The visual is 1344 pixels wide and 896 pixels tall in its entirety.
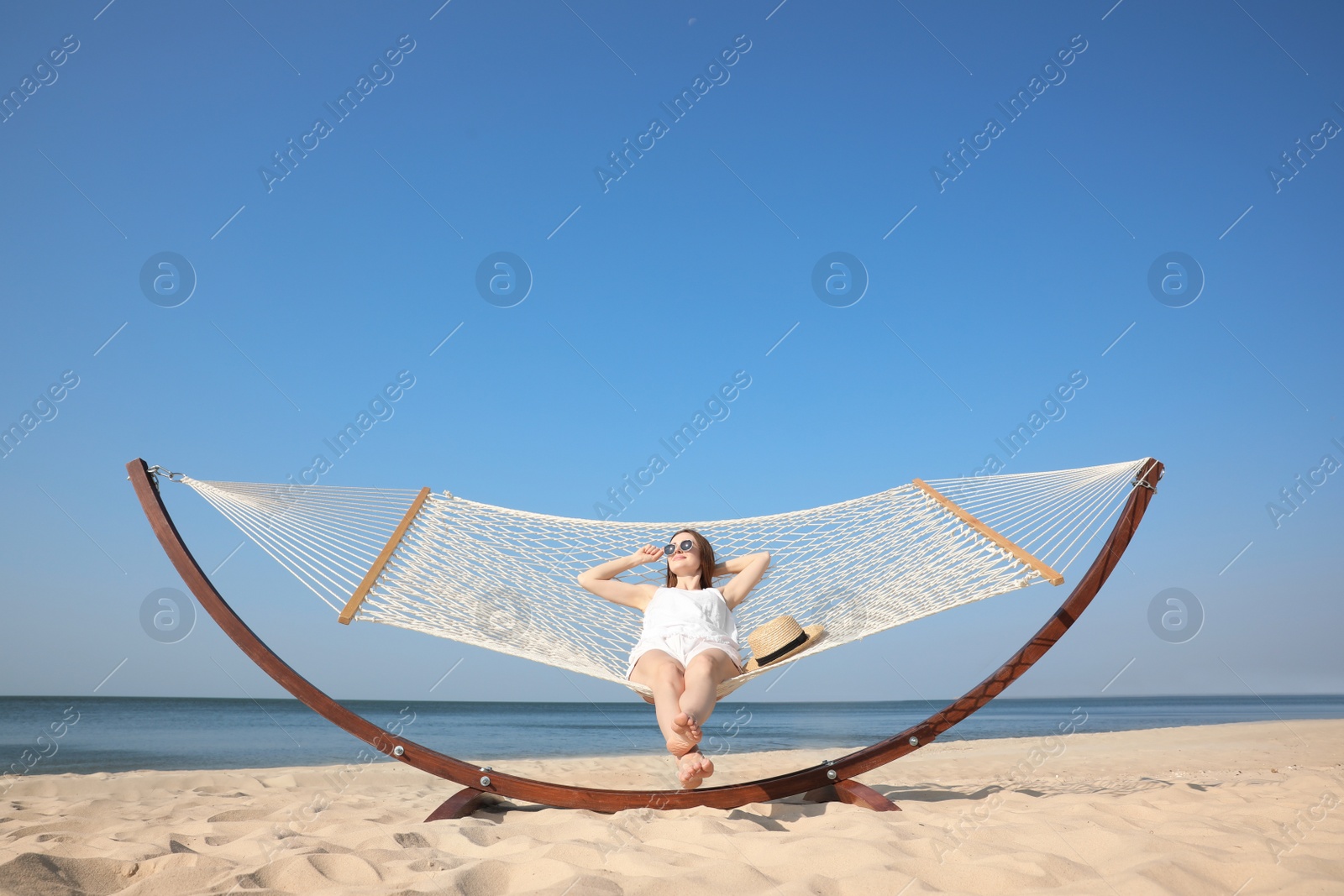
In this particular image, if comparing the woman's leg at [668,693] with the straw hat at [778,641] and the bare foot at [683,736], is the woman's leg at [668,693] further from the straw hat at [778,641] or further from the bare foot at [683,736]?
the straw hat at [778,641]

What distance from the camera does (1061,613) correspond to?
8.13 ft

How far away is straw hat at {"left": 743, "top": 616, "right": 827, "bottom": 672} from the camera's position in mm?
2586

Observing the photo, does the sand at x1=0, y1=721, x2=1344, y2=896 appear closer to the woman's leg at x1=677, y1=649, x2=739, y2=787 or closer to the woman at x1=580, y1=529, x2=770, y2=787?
the woman's leg at x1=677, y1=649, x2=739, y2=787

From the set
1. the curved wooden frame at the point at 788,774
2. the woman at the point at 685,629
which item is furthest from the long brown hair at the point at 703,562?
the curved wooden frame at the point at 788,774

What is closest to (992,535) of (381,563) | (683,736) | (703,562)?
(703,562)

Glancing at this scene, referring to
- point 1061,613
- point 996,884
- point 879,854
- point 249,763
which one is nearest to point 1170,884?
point 996,884

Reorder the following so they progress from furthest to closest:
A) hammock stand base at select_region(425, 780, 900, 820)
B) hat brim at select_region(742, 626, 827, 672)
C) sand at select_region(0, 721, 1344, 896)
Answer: hat brim at select_region(742, 626, 827, 672) → hammock stand base at select_region(425, 780, 900, 820) → sand at select_region(0, 721, 1344, 896)

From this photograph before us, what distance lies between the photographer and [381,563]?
110 inches

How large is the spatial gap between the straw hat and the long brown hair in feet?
1.35

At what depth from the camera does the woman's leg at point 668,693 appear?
2125 millimetres

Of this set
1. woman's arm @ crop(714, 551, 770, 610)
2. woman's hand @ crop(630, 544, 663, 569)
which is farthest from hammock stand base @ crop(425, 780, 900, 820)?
woman's hand @ crop(630, 544, 663, 569)

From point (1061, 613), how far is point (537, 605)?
5.98 feet

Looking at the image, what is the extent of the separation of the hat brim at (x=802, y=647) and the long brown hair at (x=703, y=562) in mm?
446

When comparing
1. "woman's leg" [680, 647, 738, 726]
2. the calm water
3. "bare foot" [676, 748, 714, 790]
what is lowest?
the calm water
